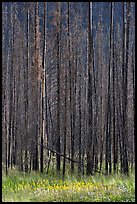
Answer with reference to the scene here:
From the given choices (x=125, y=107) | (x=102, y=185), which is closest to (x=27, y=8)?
(x=125, y=107)

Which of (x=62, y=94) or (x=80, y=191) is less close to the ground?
(x=62, y=94)

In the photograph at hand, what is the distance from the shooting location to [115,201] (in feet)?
30.5

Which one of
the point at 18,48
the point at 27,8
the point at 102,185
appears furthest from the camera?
the point at 18,48

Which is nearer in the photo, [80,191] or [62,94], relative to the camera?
[80,191]

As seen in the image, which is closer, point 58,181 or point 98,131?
point 58,181

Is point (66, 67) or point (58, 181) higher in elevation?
point (66, 67)

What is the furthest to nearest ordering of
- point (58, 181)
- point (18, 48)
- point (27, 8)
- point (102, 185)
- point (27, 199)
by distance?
1. point (18, 48)
2. point (27, 8)
3. point (58, 181)
4. point (102, 185)
5. point (27, 199)

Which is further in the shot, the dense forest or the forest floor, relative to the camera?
the dense forest

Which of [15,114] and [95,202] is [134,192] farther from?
[15,114]

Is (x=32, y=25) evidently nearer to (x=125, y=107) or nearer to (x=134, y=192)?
(x=125, y=107)

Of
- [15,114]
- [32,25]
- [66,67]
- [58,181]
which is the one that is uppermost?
[32,25]

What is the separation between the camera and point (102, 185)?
1090cm

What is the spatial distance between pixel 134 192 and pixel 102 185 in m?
1.18

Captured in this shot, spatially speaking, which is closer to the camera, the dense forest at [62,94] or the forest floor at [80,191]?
the forest floor at [80,191]
